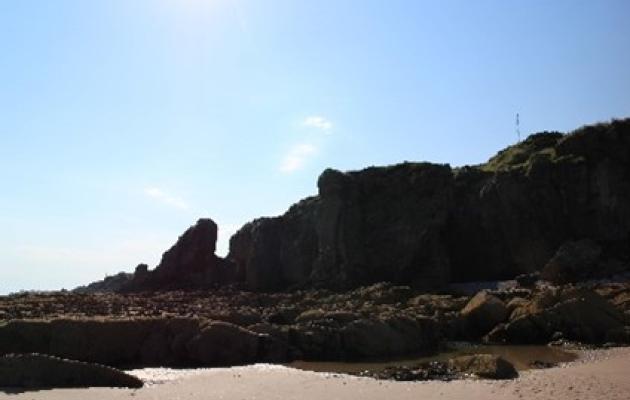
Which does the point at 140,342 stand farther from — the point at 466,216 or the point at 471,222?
the point at 466,216

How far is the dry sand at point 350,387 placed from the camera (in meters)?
17.2

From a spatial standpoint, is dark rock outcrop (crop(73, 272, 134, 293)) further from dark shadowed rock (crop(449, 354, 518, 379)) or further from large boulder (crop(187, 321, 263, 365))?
dark shadowed rock (crop(449, 354, 518, 379))

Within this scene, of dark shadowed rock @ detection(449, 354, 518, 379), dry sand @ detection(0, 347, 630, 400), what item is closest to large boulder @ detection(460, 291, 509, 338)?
dry sand @ detection(0, 347, 630, 400)

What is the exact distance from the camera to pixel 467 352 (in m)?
27.8

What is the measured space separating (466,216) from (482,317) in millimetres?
29529

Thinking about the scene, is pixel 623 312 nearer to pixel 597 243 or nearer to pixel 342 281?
pixel 597 243

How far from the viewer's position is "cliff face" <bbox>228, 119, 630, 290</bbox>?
55781 millimetres

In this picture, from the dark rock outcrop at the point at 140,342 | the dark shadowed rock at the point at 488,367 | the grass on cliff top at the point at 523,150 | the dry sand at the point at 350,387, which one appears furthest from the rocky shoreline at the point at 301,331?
the grass on cliff top at the point at 523,150

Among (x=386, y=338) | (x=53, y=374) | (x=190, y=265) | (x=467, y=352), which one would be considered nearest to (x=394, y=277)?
(x=190, y=265)

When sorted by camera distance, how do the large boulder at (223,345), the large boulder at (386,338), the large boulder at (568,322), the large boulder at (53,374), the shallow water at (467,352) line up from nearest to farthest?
the large boulder at (53,374), the shallow water at (467,352), the large boulder at (223,345), the large boulder at (386,338), the large boulder at (568,322)

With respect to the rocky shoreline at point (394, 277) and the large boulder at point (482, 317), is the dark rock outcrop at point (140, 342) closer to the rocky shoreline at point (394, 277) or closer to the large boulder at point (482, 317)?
the rocky shoreline at point (394, 277)

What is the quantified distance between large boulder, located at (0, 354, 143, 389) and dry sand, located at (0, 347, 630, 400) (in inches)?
31.1

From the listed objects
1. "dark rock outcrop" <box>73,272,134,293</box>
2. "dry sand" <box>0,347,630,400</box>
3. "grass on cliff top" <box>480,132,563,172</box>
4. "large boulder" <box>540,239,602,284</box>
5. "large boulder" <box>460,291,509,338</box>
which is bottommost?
"dry sand" <box>0,347,630,400</box>

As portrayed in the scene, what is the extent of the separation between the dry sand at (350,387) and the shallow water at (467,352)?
1.94 m
